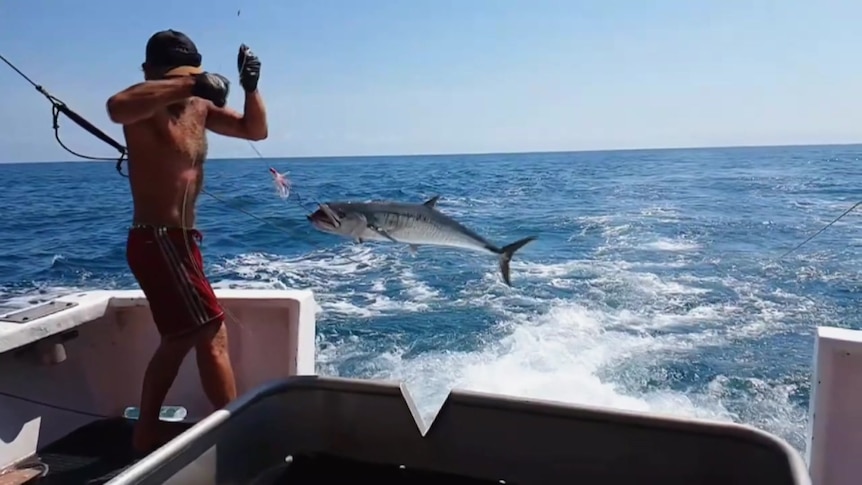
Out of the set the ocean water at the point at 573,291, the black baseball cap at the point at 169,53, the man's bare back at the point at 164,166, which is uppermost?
the black baseball cap at the point at 169,53

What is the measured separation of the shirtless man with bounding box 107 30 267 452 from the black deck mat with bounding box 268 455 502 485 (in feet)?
3.48

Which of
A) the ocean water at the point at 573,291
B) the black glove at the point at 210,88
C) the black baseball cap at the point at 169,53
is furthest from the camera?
the ocean water at the point at 573,291

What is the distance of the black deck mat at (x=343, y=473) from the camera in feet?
5.43

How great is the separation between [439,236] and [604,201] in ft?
45.9

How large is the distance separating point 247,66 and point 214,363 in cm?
110

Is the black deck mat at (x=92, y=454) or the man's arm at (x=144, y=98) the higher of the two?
the man's arm at (x=144, y=98)

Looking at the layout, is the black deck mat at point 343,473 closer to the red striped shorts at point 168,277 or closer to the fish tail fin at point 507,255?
the red striped shorts at point 168,277

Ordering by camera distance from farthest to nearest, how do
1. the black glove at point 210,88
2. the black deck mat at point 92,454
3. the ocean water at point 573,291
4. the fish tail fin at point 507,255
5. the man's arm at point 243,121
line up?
the ocean water at point 573,291 → the fish tail fin at point 507,255 → the man's arm at point 243,121 → the black deck mat at point 92,454 → the black glove at point 210,88

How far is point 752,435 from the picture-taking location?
1348 mm

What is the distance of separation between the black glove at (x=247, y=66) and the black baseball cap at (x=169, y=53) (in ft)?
0.55

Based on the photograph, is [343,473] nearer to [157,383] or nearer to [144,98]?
[157,383]

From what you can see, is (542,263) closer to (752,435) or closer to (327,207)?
(327,207)

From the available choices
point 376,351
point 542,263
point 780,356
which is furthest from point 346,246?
point 780,356

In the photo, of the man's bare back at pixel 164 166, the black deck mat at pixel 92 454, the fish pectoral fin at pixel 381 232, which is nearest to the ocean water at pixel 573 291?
the fish pectoral fin at pixel 381 232
